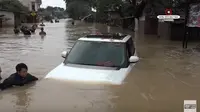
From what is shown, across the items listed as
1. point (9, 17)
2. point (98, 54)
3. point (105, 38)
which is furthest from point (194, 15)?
point (9, 17)

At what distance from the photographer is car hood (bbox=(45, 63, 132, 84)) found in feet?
23.4

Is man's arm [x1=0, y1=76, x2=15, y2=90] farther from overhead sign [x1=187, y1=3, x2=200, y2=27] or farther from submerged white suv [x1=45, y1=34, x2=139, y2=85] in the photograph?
overhead sign [x1=187, y1=3, x2=200, y2=27]

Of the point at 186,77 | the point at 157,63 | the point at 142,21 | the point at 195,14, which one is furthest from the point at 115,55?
the point at 142,21

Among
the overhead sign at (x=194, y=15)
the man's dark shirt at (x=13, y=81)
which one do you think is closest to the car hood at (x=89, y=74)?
the man's dark shirt at (x=13, y=81)

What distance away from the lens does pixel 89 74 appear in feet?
23.9

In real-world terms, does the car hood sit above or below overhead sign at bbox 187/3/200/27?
below

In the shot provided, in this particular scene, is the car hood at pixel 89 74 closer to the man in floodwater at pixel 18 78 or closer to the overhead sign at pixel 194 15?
the man in floodwater at pixel 18 78

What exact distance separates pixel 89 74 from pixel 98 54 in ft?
3.81

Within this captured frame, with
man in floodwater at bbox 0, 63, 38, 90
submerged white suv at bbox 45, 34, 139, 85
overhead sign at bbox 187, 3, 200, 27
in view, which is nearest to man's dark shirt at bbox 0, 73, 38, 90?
man in floodwater at bbox 0, 63, 38, 90

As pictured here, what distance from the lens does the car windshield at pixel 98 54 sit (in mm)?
8055

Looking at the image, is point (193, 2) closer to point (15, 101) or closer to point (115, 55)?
point (115, 55)

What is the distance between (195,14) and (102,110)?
12081 mm

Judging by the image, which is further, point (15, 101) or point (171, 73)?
point (171, 73)

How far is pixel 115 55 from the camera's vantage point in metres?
8.24
